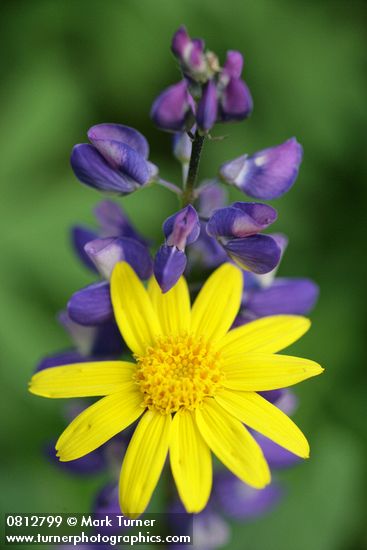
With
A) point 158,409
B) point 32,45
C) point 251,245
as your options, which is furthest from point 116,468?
point 32,45

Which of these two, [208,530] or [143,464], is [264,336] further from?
[208,530]

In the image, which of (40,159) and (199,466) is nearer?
(199,466)

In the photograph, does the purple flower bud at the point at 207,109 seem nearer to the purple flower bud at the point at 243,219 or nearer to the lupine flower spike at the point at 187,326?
the lupine flower spike at the point at 187,326

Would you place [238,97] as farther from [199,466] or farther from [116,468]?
[116,468]

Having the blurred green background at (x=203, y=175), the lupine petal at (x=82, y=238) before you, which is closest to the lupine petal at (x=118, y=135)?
the lupine petal at (x=82, y=238)

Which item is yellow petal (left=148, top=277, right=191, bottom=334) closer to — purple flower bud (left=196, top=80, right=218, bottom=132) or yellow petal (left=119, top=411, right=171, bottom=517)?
yellow petal (left=119, top=411, right=171, bottom=517)

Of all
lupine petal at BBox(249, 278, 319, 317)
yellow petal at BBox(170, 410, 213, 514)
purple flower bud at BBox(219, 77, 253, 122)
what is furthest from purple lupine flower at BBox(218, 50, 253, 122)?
yellow petal at BBox(170, 410, 213, 514)
